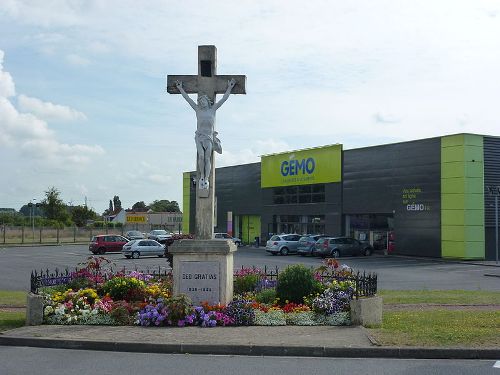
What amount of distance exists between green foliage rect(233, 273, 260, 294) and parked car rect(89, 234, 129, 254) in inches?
1320

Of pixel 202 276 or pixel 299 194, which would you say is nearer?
pixel 202 276

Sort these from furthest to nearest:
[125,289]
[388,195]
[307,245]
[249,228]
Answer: [249,228] < [307,245] < [388,195] < [125,289]

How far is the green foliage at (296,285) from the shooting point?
13.4 m

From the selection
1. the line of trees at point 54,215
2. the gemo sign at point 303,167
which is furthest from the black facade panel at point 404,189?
the line of trees at point 54,215

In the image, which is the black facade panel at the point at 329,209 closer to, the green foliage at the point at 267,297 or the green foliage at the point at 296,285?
the green foliage at the point at 267,297

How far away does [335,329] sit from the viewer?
1144 centimetres

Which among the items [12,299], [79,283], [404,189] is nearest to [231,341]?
[79,283]

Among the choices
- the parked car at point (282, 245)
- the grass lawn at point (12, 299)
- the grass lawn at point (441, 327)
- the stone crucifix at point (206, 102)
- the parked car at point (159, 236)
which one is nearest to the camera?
the grass lawn at point (441, 327)

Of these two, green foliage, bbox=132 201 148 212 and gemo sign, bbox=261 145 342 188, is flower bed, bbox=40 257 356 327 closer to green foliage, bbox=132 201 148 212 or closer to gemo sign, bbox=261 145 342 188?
gemo sign, bbox=261 145 342 188

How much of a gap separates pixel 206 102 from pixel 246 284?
4513 millimetres

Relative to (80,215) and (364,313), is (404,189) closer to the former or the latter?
(364,313)

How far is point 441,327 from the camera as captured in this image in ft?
37.3

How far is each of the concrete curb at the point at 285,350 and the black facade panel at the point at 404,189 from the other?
95.3ft

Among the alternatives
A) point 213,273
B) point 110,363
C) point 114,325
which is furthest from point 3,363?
point 213,273
